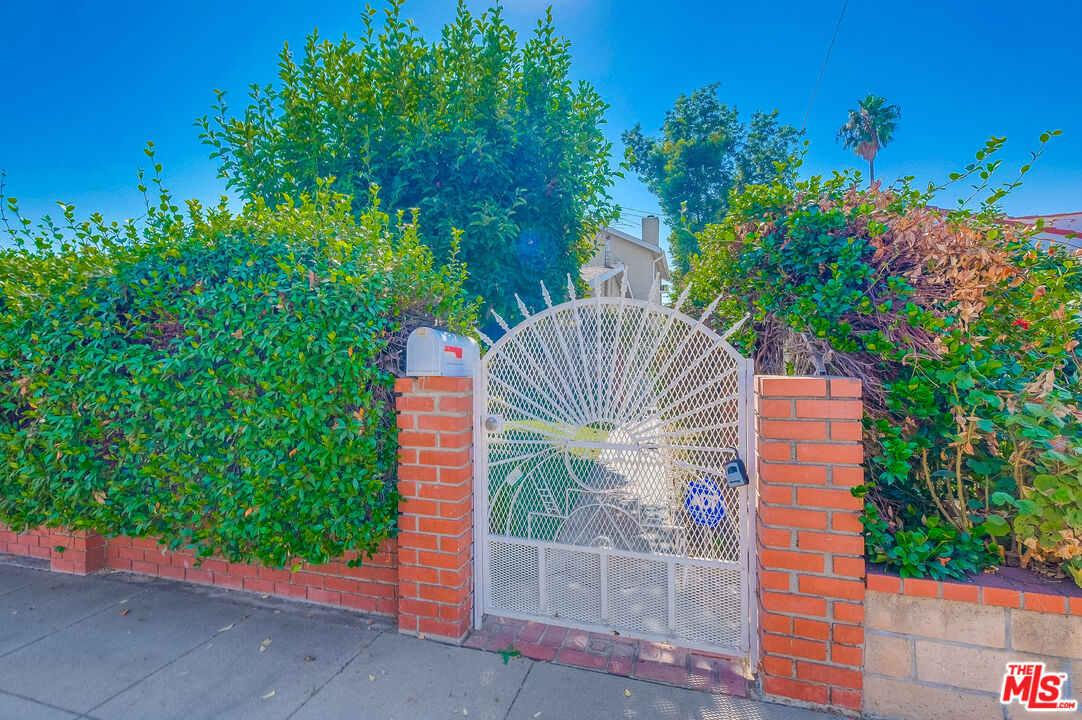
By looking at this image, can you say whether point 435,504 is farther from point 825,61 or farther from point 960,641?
point 825,61

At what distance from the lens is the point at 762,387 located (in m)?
1.93

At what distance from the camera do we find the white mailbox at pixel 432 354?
225cm

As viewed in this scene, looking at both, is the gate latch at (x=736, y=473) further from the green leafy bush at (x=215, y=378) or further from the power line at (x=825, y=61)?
the power line at (x=825, y=61)

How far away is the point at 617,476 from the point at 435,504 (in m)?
0.97

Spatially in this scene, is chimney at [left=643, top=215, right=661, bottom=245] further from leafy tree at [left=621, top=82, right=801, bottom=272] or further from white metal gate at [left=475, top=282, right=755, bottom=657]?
white metal gate at [left=475, top=282, right=755, bottom=657]

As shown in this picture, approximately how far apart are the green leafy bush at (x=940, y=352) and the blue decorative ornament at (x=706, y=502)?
587 millimetres

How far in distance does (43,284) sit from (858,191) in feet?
16.5

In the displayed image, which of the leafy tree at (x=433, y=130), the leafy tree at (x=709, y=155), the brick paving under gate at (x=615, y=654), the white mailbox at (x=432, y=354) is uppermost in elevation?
the leafy tree at (x=709, y=155)

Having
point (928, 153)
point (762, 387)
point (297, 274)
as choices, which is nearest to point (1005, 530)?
point (762, 387)

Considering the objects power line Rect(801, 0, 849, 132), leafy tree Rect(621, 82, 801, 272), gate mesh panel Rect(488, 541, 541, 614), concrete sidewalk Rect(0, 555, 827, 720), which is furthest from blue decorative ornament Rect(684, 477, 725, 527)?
leafy tree Rect(621, 82, 801, 272)

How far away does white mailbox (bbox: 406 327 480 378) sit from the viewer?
2.25 m

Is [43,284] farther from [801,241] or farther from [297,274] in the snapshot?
[801,241]

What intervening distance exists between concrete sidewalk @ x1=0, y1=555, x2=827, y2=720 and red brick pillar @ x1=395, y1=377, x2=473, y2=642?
16 cm

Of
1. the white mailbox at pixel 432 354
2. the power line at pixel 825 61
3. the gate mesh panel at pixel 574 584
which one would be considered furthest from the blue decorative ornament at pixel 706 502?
the power line at pixel 825 61
